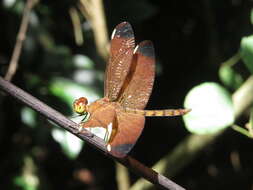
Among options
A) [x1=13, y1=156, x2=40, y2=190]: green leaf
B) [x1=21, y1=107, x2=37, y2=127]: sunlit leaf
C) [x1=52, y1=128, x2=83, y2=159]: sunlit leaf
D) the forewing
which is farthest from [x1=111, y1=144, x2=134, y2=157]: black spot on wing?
[x1=13, y1=156, x2=40, y2=190]: green leaf

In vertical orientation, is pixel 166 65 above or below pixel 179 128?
above

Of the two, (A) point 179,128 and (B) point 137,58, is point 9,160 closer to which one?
(A) point 179,128

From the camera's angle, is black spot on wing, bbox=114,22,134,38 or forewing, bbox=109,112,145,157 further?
black spot on wing, bbox=114,22,134,38

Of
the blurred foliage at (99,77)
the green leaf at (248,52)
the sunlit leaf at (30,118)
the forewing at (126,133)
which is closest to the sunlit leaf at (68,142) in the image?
the blurred foliage at (99,77)

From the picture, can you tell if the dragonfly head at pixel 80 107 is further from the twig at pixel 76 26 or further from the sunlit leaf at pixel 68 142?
the twig at pixel 76 26

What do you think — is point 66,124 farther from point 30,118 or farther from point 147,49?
point 30,118

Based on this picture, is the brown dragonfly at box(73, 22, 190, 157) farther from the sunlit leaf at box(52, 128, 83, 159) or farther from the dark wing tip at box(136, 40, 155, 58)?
the sunlit leaf at box(52, 128, 83, 159)

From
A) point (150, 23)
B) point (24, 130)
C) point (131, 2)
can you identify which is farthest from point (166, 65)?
point (24, 130)
